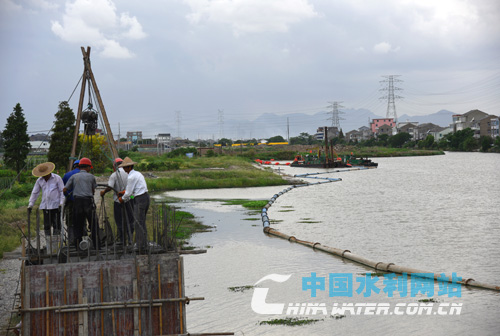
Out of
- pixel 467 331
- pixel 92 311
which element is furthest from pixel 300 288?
pixel 92 311

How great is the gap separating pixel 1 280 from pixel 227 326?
6.40 meters

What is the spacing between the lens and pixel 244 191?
45.5m

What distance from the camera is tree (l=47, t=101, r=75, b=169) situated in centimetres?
4553

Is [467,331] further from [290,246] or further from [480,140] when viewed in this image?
[480,140]

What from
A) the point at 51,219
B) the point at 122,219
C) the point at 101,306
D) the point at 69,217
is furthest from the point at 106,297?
the point at 51,219

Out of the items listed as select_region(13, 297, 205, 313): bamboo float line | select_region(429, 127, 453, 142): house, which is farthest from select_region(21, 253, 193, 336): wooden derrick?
select_region(429, 127, 453, 142): house

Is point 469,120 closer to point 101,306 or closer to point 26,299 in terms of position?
point 101,306

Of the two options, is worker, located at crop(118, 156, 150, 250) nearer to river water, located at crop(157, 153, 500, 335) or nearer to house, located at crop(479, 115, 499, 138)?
river water, located at crop(157, 153, 500, 335)

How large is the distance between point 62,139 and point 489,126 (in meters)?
111

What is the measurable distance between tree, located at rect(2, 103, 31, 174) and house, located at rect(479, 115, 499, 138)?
107263 millimetres

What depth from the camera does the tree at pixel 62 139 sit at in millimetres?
45531

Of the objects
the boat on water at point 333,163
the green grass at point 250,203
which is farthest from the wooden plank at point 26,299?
the boat on water at point 333,163

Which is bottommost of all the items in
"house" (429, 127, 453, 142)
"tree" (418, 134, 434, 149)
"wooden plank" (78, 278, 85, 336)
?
"wooden plank" (78, 278, 85, 336)

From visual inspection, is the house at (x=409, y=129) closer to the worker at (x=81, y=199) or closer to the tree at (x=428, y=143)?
the tree at (x=428, y=143)
